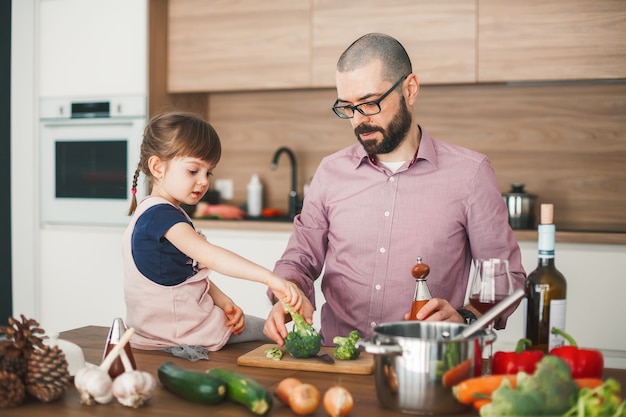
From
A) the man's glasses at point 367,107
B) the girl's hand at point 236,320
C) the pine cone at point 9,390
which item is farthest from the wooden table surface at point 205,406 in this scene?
the man's glasses at point 367,107

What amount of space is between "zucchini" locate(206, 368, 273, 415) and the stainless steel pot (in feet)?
0.58

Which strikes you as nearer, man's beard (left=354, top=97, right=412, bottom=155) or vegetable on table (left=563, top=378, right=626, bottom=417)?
vegetable on table (left=563, top=378, right=626, bottom=417)

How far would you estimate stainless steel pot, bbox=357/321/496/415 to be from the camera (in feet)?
3.87

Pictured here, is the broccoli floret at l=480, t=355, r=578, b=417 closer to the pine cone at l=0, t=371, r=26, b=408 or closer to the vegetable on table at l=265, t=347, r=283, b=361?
the vegetable on table at l=265, t=347, r=283, b=361

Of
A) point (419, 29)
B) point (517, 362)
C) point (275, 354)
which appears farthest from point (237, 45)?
point (517, 362)

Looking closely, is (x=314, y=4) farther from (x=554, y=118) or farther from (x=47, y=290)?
(x=47, y=290)

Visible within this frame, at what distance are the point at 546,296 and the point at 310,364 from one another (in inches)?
18.9

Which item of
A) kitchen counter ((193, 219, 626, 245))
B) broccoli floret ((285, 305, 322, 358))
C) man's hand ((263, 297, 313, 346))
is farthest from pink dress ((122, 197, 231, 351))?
kitchen counter ((193, 219, 626, 245))

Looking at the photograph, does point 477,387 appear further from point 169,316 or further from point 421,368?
point 169,316

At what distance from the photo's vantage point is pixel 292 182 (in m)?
4.20

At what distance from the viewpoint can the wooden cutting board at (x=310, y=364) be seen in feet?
4.88

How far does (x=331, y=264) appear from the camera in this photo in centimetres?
230

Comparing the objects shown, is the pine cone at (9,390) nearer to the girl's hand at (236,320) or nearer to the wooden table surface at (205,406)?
the wooden table surface at (205,406)

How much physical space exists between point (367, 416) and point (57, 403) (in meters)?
0.53
